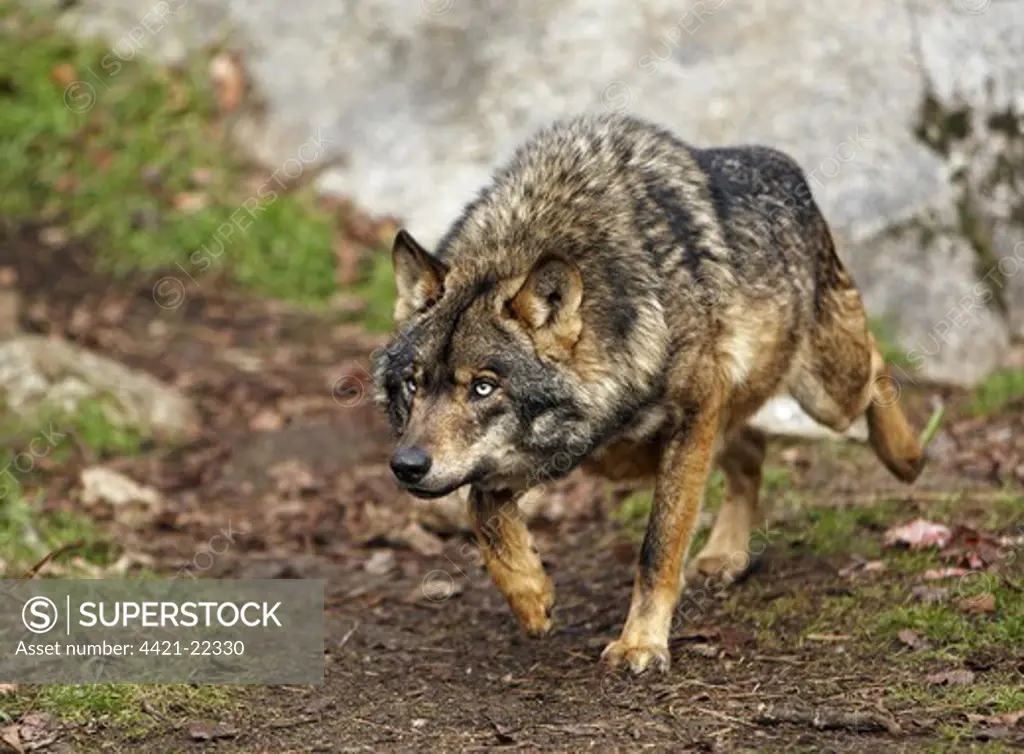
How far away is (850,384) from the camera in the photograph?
25.4ft

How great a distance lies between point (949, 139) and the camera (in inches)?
455

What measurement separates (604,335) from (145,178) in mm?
9173

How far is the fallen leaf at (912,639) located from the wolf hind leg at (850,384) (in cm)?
158

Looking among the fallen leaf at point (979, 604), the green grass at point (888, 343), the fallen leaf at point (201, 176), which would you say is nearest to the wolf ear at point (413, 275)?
the fallen leaf at point (979, 604)

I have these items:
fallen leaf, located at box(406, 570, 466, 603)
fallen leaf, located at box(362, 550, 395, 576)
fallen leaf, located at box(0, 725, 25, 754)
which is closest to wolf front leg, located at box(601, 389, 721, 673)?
fallen leaf, located at box(406, 570, 466, 603)

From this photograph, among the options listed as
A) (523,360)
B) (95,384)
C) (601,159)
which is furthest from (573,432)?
(95,384)

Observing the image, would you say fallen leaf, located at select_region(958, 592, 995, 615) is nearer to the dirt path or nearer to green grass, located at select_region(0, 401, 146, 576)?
the dirt path

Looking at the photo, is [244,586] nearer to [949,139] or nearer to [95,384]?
[95,384]

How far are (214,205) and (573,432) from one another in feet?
28.2

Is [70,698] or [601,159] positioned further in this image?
[601,159]

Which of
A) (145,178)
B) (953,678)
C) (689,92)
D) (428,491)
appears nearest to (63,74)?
(145,178)

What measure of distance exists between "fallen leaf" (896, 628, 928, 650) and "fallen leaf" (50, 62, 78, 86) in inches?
435

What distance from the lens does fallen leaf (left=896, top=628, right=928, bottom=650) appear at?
6.26m

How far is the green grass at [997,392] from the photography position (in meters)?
10.2
